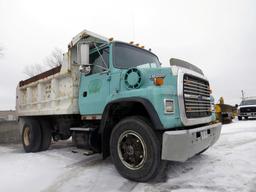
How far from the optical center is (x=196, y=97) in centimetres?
375

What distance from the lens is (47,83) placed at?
6125 millimetres

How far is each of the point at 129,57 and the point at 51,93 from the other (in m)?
2.62

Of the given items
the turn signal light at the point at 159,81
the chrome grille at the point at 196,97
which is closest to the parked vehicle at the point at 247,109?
the chrome grille at the point at 196,97

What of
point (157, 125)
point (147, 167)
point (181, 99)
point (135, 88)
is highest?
point (135, 88)

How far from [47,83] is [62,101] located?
3.75 feet

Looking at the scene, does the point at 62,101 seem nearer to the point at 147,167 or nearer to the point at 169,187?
the point at 147,167

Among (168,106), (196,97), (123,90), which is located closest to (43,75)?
(123,90)

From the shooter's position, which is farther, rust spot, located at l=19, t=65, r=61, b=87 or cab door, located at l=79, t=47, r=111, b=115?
rust spot, located at l=19, t=65, r=61, b=87

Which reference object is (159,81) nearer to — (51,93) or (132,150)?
(132,150)

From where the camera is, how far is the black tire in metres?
6.46

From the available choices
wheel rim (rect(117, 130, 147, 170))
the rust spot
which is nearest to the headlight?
wheel rim (rect(117, 130, 147, 170))

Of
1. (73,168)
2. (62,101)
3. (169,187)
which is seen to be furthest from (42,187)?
(62,101)

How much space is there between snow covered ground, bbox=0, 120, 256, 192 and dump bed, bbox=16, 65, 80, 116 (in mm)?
1358

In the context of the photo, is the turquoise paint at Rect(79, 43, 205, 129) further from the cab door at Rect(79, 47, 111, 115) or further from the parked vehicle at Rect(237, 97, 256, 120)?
the parked vehicle at Rect(237, 97, 256, 120)
